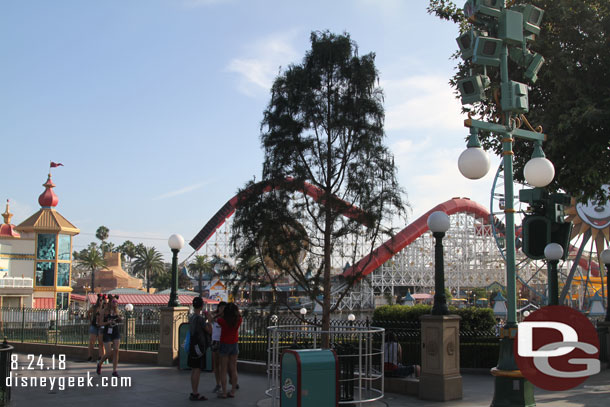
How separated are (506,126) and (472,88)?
658 mm

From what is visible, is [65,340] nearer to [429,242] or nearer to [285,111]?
[285,111]

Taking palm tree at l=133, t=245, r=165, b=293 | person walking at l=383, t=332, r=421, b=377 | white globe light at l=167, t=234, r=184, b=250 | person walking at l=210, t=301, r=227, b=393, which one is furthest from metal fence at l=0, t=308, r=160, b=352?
palm tree at l=133, t=245, r=165, b=293

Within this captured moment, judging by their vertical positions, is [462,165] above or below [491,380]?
above

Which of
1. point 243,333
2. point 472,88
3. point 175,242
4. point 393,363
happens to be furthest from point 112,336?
point 472,88

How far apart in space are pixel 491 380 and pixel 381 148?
227 inches

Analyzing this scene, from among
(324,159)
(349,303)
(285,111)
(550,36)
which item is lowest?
(349,303)

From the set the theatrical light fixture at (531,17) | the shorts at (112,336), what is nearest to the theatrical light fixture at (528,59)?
the theatrical light fixture at (531,17)

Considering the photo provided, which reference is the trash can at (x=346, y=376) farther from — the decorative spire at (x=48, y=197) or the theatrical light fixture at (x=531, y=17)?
the decorative spire at (x=48, y=197)

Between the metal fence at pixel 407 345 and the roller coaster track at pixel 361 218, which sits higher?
the roller coaster track at pixel 361 218

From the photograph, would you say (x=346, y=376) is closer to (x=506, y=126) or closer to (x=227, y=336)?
(x=227, y=336)

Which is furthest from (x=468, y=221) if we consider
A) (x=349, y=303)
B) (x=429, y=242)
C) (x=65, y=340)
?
(x=65, y=340)

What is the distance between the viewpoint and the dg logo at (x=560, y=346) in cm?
523

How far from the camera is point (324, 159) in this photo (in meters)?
12.7

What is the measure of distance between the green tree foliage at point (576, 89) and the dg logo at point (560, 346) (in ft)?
24.3
